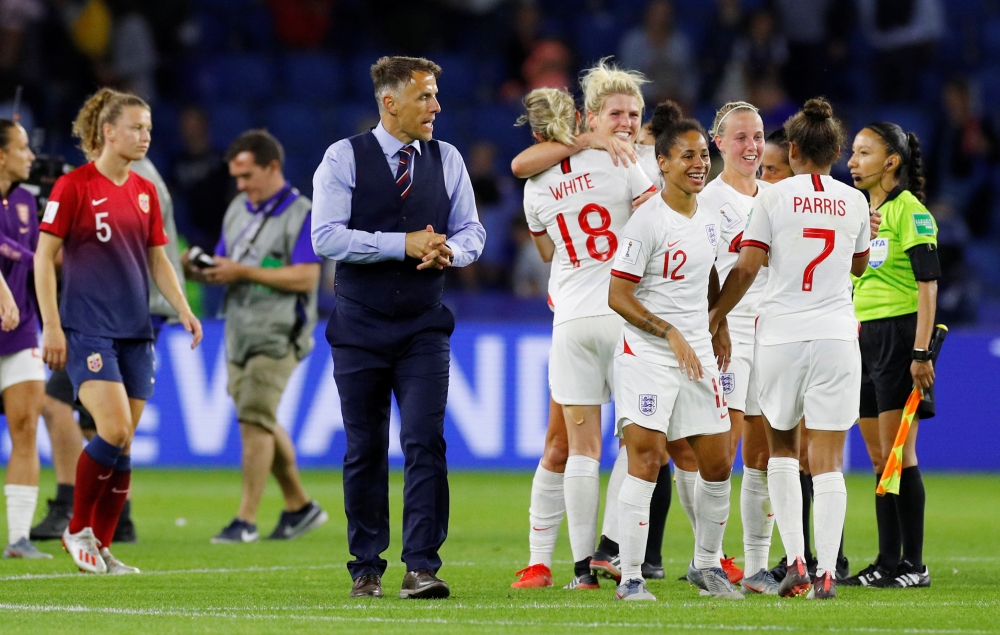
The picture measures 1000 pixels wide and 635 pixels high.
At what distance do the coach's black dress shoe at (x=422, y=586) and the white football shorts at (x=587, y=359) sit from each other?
1147mm

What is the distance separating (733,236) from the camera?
7.69m

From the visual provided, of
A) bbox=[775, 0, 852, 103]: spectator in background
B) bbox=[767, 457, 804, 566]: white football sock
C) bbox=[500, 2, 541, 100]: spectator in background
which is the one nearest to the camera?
bbox=[767, 457, 804, 566]: white football sock

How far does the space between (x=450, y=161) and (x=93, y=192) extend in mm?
2132

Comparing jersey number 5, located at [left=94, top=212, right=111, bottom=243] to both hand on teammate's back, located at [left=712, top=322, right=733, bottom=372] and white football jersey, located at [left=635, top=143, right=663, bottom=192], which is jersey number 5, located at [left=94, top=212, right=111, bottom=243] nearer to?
white football jersey, located at [left=635, top=143, right=663, bottom=192]

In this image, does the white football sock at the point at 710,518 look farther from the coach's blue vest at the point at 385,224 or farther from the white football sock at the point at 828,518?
the coach's blue vest at the point at 385,224

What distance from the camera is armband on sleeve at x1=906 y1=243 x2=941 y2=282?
7609 mm

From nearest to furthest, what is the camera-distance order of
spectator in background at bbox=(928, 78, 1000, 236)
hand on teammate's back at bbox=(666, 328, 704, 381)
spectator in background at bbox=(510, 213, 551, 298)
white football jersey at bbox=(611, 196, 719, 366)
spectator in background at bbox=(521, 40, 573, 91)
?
hand on teammate's back at bbox=(666, 328, 704, 381) < white football jersey at bbox=(611, 196, 719, 366) < spectator in background at bbox=(510, 213, 551, 298) < spectator in background at bbox=(928, 78, 1000, 236) < spectator in background at bbox=(521, 40, 573, 91)

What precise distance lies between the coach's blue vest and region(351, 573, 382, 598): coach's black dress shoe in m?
1.17

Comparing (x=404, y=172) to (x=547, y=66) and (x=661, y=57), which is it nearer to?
(x=547, y=66)

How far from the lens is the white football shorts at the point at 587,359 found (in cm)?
741

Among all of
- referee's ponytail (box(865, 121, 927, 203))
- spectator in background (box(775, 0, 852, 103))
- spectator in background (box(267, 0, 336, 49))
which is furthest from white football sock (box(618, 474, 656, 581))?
spectator in background (box(267, 0, 336, 49))

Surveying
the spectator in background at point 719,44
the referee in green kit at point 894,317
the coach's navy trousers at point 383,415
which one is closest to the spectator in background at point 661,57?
the spectator in background at point 719,44

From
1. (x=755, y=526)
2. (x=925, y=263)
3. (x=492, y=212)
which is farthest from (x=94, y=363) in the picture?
(x=492, y=212)

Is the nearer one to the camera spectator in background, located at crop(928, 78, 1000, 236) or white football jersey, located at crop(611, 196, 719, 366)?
white football jersey, located at crop(611, 196, 719, 366)
